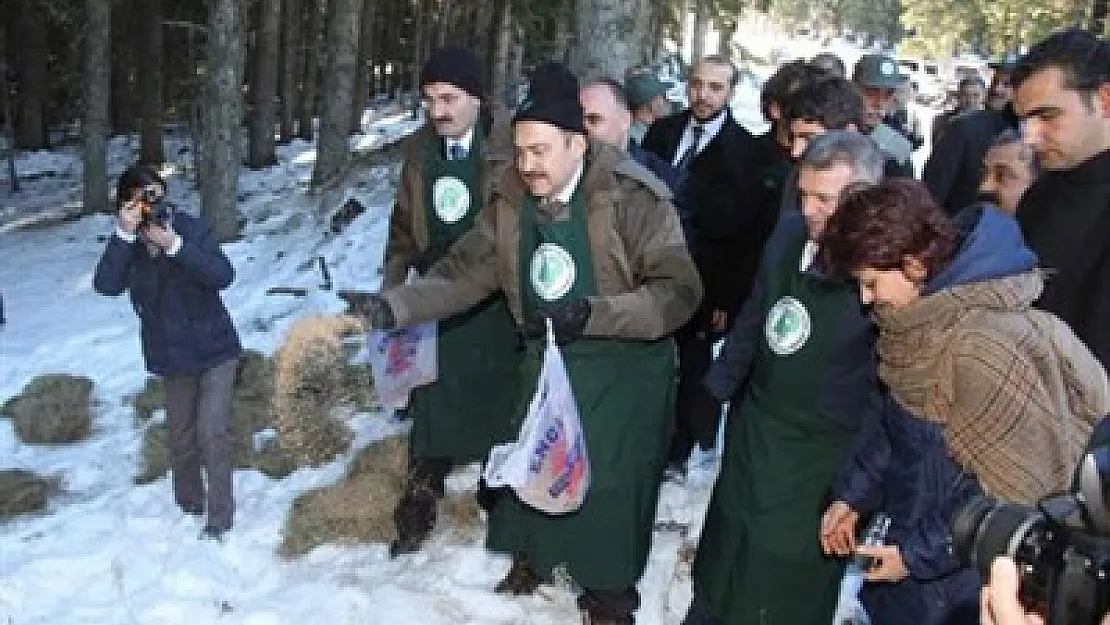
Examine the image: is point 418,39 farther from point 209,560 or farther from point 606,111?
point 606,111

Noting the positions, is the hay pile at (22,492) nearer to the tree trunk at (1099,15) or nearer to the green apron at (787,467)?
the green apron at (787,467)

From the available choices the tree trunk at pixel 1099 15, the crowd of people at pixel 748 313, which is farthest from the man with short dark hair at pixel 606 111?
the tree trunk at pixel 1099 15

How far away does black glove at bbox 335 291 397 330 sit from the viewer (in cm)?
353

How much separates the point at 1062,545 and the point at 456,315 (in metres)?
3.35

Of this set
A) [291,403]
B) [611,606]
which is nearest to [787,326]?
[611,606]

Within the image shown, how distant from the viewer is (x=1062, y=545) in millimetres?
1562

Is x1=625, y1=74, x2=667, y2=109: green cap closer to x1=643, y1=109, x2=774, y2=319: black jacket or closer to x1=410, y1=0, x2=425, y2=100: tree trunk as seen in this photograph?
x1=643, y1=109, x2=774, y2=319: black jacket

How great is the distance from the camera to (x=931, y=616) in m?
2.74

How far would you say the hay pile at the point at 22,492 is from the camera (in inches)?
219

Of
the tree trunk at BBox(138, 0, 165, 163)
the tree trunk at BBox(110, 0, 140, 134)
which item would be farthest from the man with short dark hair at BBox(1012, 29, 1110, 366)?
the tree trunk at BBox(110, 0, 140, 134)

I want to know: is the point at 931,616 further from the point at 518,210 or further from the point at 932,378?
the point at 518,210

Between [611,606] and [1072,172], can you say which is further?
[611,606]

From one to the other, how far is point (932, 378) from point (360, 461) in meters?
3.80

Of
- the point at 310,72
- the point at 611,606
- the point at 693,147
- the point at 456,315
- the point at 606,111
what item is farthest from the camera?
the point at 310,72
